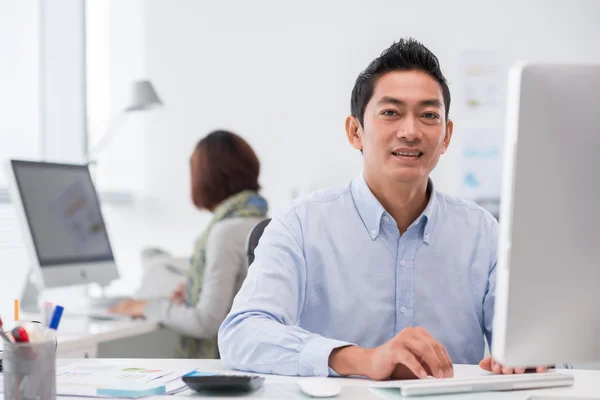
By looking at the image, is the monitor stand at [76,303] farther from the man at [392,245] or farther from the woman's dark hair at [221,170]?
the man at [392,245]

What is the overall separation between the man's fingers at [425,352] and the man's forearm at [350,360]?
73 mm

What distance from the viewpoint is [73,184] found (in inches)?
101

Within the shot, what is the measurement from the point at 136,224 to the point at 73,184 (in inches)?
69.0

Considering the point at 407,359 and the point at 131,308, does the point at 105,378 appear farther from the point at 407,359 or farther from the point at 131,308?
the point at 131,308

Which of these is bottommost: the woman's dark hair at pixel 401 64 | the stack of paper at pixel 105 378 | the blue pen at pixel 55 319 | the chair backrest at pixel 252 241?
the stack of paper at pixel 105 378

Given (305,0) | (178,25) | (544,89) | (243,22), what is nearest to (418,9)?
(305,0)

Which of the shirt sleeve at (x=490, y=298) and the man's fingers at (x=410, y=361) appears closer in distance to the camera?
the man's fingers at (x=410, y=361)

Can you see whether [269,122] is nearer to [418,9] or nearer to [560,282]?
[418,9]

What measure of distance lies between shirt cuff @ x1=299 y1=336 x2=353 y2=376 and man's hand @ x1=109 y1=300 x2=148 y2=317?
4.77ft

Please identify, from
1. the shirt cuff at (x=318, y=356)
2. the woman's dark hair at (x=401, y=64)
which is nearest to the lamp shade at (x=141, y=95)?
the woman's dark hair at (x=401, y=64)

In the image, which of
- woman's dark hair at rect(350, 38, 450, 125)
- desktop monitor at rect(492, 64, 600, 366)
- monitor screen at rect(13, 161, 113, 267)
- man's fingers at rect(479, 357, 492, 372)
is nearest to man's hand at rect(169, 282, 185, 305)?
monitor screen at rect(13, 161, 113, 267)

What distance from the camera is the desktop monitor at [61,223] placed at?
232 centimetres

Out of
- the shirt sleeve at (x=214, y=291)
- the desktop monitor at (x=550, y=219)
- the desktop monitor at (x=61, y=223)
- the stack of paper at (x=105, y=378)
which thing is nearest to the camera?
the desktop monitor at (x=550, y=219)

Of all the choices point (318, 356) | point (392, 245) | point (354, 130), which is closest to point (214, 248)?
point (354, 130)
